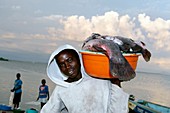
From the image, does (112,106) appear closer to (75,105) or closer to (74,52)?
(75,105)

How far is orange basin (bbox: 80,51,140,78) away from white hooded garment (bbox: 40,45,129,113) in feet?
0.23

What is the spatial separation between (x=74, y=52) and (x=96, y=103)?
474 mm

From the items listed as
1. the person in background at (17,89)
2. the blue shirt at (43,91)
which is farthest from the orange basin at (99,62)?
the person in background at (17,89)

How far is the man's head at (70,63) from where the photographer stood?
2.52 meters

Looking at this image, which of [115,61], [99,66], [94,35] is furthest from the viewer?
[94,35]

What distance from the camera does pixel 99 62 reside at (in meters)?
2.44

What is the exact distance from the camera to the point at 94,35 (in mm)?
2727

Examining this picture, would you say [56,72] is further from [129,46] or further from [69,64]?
[129,46]

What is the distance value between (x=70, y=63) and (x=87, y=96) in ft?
1.03

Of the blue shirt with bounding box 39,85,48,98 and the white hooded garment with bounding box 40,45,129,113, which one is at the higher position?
the white hooded garment with bounding box 40,45,129,113

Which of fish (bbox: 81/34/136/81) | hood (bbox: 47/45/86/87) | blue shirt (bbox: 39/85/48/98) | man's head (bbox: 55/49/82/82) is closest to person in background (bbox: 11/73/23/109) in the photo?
blue shirt (bbox: 39/85/48/98)

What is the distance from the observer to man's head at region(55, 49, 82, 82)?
2520mm

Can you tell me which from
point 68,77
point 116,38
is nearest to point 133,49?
point 116,38

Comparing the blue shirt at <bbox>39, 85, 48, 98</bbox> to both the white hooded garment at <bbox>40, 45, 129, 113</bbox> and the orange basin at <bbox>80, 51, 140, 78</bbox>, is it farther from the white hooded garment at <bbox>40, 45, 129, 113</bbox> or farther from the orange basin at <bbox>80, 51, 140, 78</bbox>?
the orange basin at <bbox>80, 51, 140, 78</bbox>
